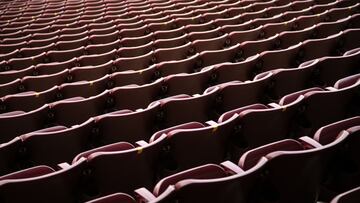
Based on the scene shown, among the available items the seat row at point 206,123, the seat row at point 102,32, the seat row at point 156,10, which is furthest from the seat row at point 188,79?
the seat row at point 156,10

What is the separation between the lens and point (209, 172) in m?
0.70

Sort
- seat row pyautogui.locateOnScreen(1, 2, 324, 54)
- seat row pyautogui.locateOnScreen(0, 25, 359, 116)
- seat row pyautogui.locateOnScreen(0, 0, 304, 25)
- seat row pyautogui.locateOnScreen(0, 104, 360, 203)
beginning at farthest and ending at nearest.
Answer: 1. seat row pyautogui.locateOnScreen(0, 0, 304, 25)
2. seat row pyautogui.locateOnScreen(1, 2, 324, 54)
3. seat row pyautogui.locateOnScreen(0, 25, 359, 116)
4. seat row pyautogui.locateOnScreen(0, 104, 360, 203)

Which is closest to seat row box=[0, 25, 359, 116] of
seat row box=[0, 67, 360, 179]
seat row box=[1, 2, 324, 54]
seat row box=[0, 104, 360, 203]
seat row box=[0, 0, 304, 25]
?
seat row box=[0, 67, 360, 179]

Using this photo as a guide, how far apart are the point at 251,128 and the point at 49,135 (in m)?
0.48

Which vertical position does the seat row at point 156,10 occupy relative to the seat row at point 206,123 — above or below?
above

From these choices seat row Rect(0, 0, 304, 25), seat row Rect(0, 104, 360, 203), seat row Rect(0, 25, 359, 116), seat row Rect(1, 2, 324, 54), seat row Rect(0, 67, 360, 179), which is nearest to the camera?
seat row Rect(0, 104, 360, 203)

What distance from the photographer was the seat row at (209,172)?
2.11 ft

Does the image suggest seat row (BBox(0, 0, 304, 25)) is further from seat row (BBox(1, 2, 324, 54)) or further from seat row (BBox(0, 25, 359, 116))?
seat row (BBox(0, 25, 359, 116))

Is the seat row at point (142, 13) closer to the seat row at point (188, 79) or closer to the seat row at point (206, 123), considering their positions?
the seat row at point (188, 79)

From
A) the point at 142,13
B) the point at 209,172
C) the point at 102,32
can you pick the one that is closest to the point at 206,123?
the point at 209,172

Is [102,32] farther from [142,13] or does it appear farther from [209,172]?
[209,172]

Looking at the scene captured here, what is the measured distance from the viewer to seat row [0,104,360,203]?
64 centimetres

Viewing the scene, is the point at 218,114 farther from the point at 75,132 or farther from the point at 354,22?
the point at 354,22

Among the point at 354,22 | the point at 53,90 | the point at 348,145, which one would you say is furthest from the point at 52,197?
the point at 354,22
